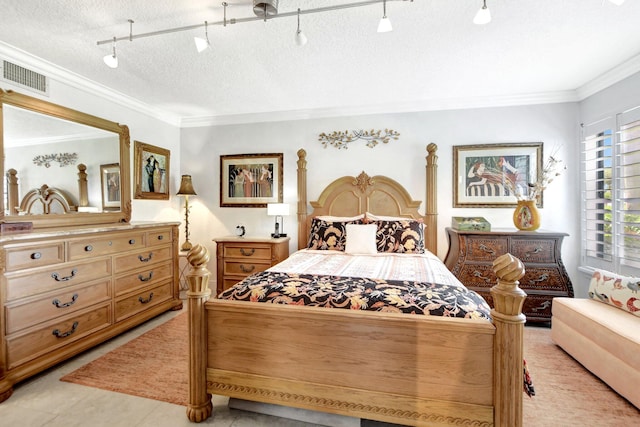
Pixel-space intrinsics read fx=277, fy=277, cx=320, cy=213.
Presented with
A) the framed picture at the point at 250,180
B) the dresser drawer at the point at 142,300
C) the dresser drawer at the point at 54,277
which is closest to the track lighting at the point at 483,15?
the framed picture at the point at 250,180

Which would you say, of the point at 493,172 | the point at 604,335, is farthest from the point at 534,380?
the point at 493,172

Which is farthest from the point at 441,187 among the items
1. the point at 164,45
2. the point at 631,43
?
the point at 164,45

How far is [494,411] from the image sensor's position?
4.13 ft

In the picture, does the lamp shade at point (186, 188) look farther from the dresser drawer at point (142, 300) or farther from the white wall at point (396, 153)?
the dresser drawer at point (142, 300)

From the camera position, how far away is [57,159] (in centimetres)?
254

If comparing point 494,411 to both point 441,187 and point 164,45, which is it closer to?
point 441,187

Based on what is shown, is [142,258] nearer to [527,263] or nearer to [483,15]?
[483,15]

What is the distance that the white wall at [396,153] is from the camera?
3207mm

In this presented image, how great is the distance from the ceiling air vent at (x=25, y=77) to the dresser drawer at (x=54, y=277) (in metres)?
1.58

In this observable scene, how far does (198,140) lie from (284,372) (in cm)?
363

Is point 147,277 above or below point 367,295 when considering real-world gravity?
below

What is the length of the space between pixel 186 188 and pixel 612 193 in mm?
4796

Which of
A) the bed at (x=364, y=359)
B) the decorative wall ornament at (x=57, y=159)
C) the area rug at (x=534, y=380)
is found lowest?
the area rug at (x=534, y=380)

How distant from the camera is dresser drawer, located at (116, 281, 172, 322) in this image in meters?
2.64
